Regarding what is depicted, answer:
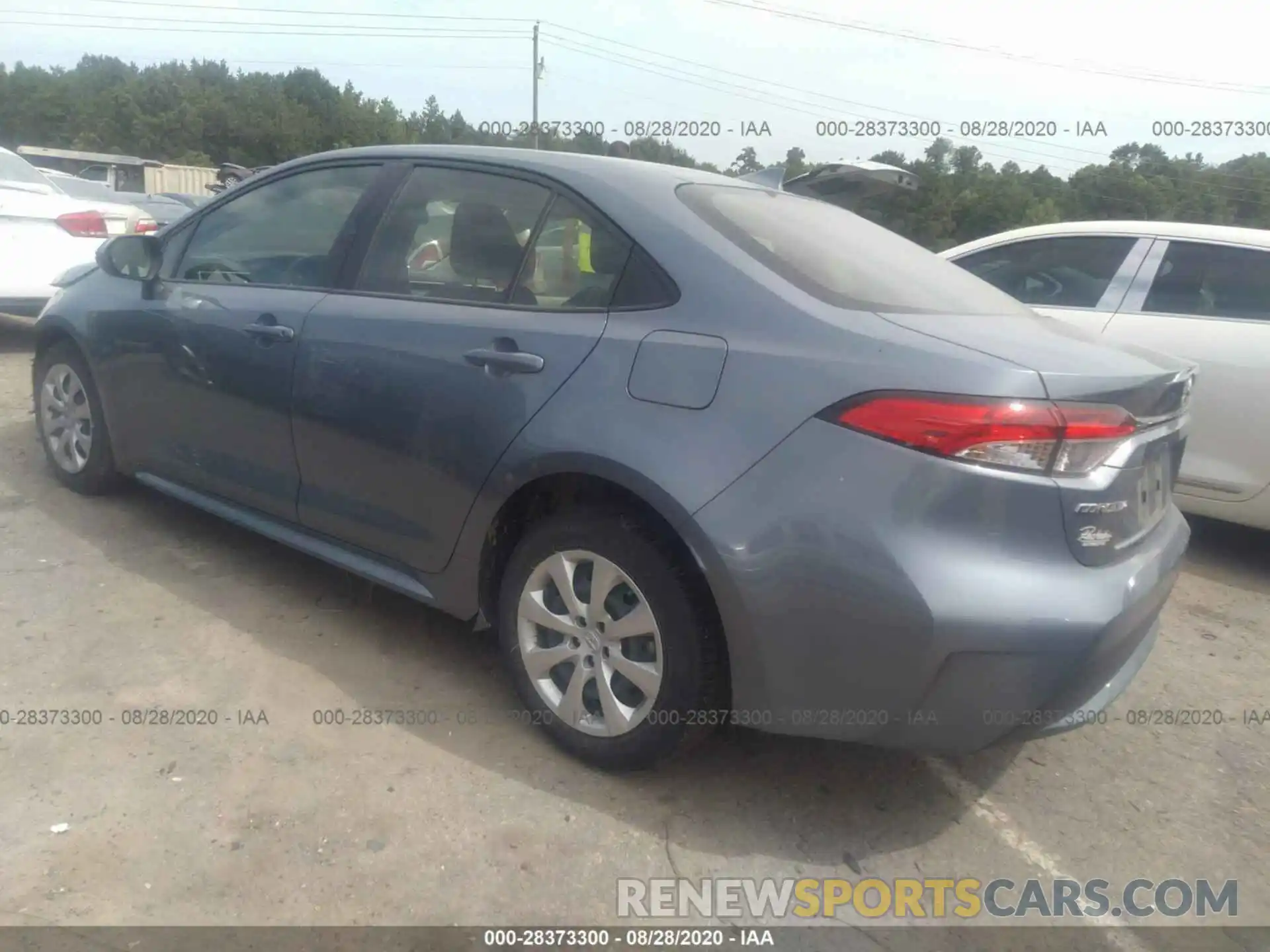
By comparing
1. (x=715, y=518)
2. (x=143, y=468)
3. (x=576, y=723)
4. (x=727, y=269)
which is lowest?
(x=576, y=723)

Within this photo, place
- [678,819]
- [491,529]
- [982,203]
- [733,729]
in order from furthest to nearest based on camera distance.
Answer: [982,203]
[733,729]
[491,529]
[678,819]

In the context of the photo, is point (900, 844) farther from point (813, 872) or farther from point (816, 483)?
point (816, 483)

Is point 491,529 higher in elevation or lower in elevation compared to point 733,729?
higher

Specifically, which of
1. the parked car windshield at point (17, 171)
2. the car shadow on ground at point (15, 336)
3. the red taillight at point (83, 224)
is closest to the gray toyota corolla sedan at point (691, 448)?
the red taillight at point (83, 224)

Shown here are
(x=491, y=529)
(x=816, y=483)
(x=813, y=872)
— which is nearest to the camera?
(x=816, y=483)

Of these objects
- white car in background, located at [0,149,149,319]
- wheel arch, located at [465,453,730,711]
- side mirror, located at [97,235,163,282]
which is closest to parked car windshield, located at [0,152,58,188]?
white car in background, located at [0,149,149,319]

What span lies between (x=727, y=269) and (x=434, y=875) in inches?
62.8

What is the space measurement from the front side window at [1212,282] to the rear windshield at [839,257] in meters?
2.01

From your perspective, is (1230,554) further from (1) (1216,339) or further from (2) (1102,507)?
(2) (1102,507)

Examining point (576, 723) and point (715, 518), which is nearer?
point (715, 518)

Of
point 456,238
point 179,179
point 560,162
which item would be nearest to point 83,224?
point 456,238

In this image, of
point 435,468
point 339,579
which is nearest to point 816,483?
point 435,468

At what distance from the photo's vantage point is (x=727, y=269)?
2.58 meters

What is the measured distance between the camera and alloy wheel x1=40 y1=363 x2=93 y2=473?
4422mm
